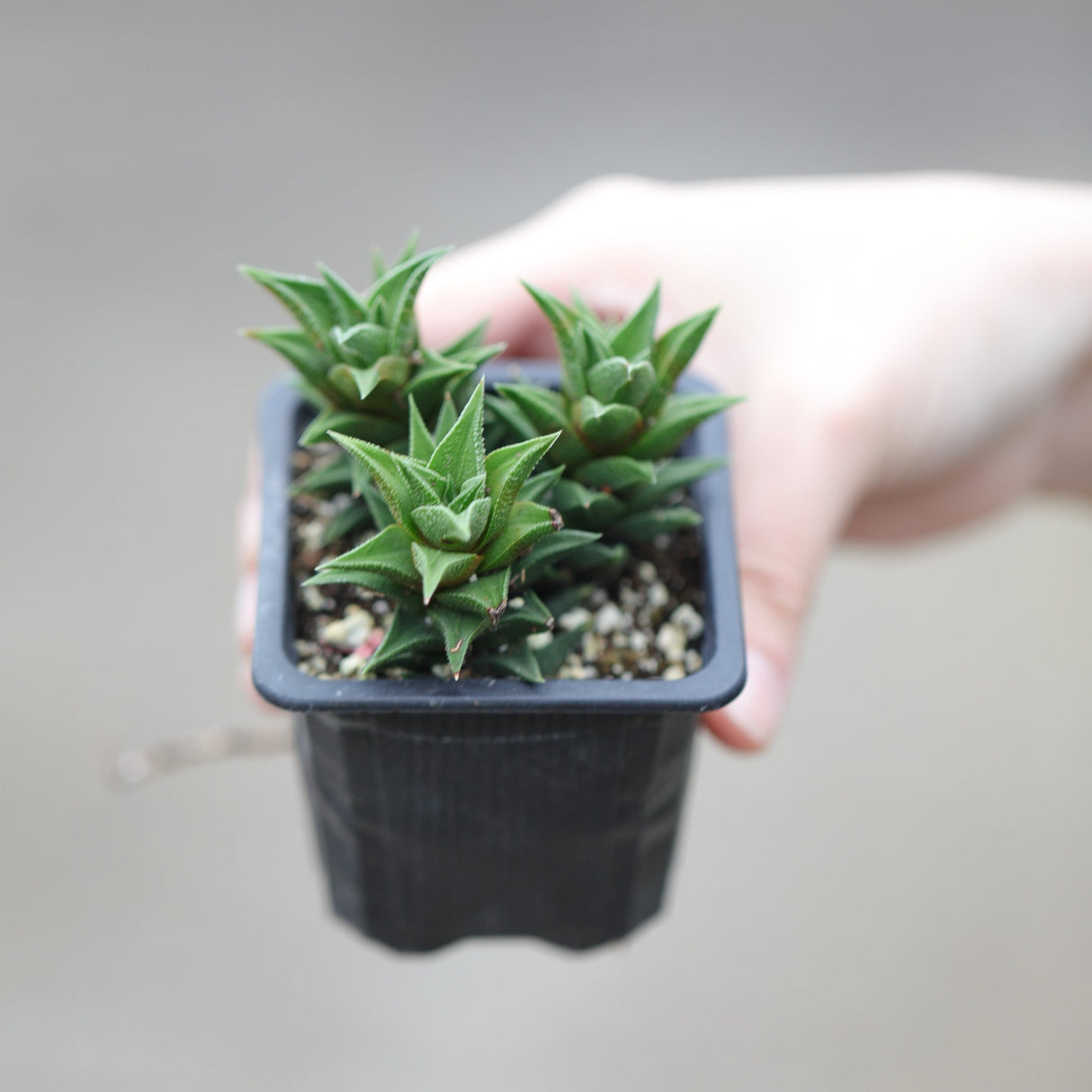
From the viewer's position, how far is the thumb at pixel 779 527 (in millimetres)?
877

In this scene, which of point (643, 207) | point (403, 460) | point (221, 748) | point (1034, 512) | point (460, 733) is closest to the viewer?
point (403, 460)

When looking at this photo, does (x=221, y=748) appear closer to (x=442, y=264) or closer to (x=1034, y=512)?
(x=442, y=264)

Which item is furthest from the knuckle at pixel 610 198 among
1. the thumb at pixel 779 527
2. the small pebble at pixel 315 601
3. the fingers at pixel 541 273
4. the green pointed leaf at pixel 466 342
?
the small pebble at pixel 315 601

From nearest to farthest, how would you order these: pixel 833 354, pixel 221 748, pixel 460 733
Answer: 1. pixel 460 733
2. pixel 833 354
3. pixel 221 748

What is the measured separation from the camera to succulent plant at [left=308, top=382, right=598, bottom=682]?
1.87 ft

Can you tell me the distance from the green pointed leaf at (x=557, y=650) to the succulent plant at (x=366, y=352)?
15cm

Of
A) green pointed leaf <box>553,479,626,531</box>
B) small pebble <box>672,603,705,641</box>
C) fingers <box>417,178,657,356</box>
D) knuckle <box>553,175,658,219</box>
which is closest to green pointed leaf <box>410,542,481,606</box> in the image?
green pointed leaf <box>553,479,626,531</box>

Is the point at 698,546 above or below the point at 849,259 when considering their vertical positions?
below

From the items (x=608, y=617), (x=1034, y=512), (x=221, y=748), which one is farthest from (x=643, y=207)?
(x=1034, y=512)

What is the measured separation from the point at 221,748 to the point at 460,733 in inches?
26.4

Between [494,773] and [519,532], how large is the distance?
21cm

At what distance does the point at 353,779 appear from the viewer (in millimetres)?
765

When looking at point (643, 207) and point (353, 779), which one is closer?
point (353, 779)

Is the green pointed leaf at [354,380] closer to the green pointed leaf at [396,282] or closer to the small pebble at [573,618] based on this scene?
the green pointed leaf at [396,282]
